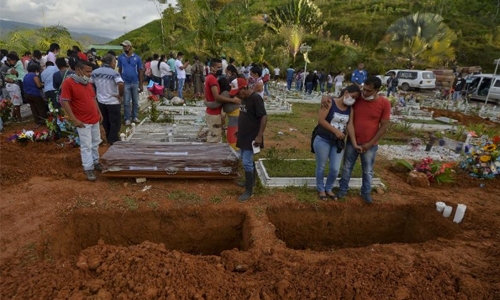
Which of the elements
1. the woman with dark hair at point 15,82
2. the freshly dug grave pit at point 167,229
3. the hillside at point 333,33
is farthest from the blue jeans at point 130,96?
the hillside at point 333,33

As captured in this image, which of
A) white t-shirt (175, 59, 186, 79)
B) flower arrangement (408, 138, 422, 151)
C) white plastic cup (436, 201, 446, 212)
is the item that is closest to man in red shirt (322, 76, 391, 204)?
white plastic cup (436, 201, 446, 212)

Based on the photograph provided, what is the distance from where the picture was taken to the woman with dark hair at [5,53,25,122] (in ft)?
25.2

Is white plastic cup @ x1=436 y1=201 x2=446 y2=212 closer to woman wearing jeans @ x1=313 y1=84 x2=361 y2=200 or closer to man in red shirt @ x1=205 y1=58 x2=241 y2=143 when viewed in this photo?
woman wearing jeans @ x1=313 y1=84 x2=361 y2=200

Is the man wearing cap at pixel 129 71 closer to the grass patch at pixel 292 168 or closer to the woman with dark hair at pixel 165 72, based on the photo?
the grass patch at pixel 292 168

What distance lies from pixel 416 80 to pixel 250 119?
2118 centimetres

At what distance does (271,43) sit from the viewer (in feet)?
97.3

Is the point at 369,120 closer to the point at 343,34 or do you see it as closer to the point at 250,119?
the point at 250,119

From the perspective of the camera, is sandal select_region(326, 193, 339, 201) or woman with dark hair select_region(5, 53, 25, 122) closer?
sandal select_region(326, 193, 339, 201)

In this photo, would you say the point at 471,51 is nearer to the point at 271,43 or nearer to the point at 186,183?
the point at 271,43

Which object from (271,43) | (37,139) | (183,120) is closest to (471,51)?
(271,43)

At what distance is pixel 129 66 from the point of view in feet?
24.7

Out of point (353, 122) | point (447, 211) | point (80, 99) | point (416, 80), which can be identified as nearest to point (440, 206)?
point (447, 211)

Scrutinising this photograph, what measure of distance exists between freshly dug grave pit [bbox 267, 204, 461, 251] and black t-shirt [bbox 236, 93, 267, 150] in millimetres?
1124

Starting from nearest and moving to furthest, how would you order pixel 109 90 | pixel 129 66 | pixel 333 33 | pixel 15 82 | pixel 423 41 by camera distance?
1. pixel 109 90
2. pixel 129 66
3. pixel 15 82
4. pixel 423 41
5. pixel 333 33
